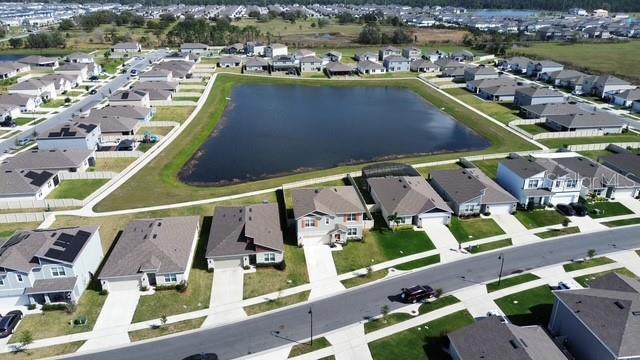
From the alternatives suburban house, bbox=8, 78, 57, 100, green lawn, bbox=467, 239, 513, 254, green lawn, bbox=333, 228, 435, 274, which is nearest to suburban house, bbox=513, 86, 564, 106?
green lawn, bbox=467, 239, 513, 254

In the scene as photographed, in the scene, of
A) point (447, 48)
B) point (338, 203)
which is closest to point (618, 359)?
point (338, 203)

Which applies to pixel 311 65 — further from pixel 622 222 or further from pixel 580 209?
pixel 622 222

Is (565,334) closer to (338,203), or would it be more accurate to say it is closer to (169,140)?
(338,203)

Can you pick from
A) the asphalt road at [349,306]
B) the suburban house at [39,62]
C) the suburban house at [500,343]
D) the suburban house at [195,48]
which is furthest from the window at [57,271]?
the suburban house at [195,48]

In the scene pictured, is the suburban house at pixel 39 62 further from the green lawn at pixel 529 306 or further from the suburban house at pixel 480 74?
the green lawn at pixel 529 306

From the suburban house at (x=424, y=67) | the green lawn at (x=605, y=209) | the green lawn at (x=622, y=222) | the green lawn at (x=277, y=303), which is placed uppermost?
the suburban house at (x=424, y=67)

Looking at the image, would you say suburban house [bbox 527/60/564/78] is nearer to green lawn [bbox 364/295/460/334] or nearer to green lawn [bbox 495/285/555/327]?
green lawn [bbox 495/285/555/327]
